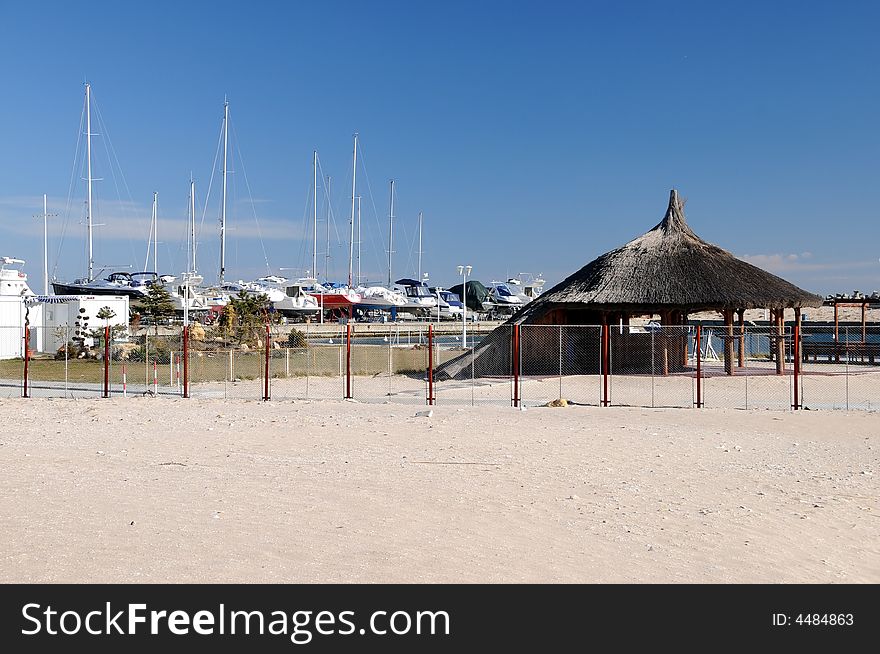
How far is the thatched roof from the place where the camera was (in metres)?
30.7

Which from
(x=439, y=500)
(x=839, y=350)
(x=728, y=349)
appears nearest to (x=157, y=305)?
(x=728, y=349)

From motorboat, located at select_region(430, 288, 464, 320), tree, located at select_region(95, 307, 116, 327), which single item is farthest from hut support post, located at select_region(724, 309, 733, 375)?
motorboat, located at select_region(430, 288, 464, 320)

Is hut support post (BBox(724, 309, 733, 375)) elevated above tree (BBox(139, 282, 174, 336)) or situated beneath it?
situated beneath

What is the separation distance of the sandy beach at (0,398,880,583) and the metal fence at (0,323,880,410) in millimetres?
4651

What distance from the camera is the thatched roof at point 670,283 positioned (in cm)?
3069

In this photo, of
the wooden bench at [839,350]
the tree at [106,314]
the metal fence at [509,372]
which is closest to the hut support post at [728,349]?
the metal fence at [509,372]

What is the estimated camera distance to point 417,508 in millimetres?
11508

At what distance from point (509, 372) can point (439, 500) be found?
1918 centimetres

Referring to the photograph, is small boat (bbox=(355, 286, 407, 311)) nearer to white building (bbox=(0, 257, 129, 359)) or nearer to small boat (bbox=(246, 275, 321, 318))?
small boat (bbox=(246, 275, 321, 318))

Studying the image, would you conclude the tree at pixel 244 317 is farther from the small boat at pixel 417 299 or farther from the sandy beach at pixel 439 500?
the small boat at pixel 417 299

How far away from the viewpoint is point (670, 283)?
3128 cm

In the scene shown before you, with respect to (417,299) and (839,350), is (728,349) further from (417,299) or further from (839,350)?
(417,299)

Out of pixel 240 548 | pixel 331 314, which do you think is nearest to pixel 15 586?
pixel 240 548

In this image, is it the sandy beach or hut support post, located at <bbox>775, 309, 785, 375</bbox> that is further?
hut support post, located at <bbox>775, 309, 785, 375</bbox>
